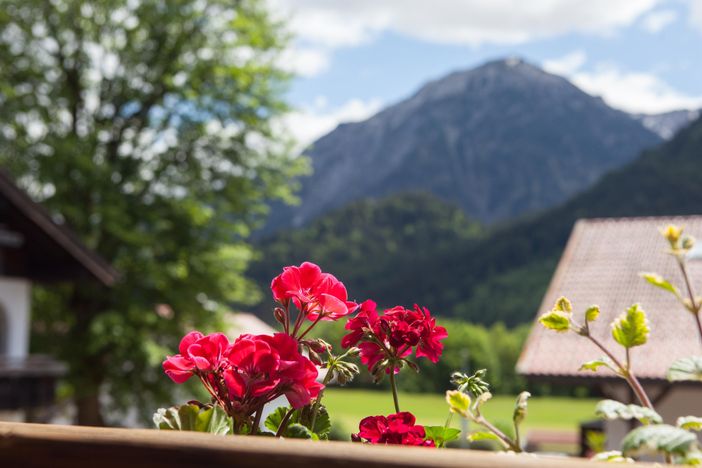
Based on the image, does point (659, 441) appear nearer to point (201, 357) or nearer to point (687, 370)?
point (687, 370)

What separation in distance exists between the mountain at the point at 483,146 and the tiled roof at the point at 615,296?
6029 inches

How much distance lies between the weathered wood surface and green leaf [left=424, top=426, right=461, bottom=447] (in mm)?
535

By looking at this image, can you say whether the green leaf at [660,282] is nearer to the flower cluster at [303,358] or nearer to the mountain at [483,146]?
the flower cluster at [303,358]

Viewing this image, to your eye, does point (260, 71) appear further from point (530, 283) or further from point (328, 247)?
point (328, 247)

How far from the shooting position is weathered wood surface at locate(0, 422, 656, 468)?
0.61 meters

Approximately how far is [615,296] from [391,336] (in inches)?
460

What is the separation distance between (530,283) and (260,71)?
7200 cm

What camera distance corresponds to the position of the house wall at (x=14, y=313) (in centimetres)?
1493

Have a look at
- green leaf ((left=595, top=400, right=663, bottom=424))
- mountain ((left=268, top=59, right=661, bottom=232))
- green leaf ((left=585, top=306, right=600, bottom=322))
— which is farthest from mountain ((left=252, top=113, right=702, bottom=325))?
green leaf ((left=595, top=400, right=663, bottom=424))

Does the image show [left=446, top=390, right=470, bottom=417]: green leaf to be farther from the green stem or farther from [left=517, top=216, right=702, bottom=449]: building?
[left=517, top=216, right=702, bottom=449]: building

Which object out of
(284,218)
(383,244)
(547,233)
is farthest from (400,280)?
(284,218)

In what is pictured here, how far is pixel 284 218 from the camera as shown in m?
173

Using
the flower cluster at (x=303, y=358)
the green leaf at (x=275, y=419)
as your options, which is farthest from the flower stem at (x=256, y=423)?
the green leaf at (x=275, y=419)

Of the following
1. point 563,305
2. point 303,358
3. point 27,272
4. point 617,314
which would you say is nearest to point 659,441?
point 563,305
